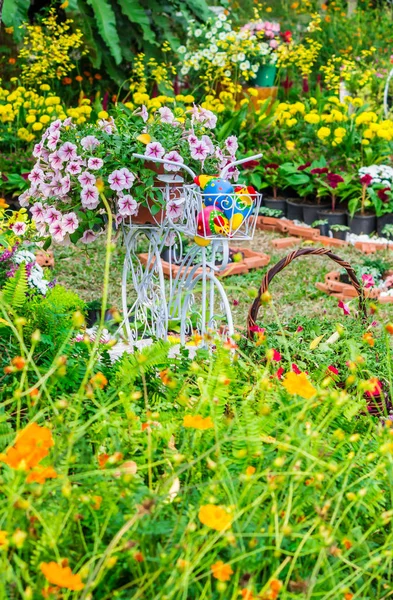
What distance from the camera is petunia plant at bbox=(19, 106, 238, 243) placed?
305 centimetres

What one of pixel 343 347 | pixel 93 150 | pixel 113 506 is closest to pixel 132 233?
pixel 93 150

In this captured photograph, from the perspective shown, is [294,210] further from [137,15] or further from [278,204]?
[137,15]

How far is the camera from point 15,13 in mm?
6816

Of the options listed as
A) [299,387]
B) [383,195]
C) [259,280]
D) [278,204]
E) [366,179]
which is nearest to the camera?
[299,387]

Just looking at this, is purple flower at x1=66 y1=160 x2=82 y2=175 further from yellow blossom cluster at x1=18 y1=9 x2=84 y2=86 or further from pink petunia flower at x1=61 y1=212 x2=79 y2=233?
yellow blossom cluster at x1=18 y1=9 x2=84 y2=86

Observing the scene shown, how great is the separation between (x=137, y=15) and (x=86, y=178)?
5371 millimetres

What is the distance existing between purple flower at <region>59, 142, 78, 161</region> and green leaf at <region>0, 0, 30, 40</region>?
412 centimetres

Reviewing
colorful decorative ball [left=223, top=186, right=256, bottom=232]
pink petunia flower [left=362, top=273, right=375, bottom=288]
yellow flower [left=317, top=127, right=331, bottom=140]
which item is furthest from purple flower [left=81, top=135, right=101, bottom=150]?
yellow flower [left=317, top=127, right=331, bottom=140]

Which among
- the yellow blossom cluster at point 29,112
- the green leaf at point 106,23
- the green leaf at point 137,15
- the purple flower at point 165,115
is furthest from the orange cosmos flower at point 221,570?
the green leaf at point 137,15

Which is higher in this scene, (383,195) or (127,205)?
(127,205)

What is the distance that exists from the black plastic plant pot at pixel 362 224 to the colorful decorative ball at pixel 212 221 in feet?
11.2

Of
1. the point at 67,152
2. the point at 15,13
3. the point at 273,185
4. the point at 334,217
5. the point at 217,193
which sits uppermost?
the point at 15,13

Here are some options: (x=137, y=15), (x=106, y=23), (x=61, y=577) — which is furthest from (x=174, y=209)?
(x=137, y=15)

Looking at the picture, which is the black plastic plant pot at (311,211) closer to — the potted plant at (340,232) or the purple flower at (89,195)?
the potted plant at (340,232)
